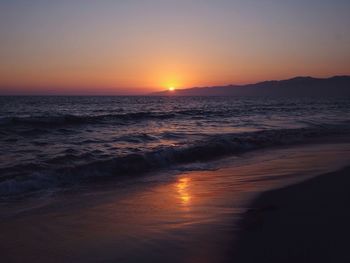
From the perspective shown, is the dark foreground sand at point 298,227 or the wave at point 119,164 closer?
the dark foreground sand at point 298,227

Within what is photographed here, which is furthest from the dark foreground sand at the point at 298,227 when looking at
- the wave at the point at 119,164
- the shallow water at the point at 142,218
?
the wave at the point at 119,164

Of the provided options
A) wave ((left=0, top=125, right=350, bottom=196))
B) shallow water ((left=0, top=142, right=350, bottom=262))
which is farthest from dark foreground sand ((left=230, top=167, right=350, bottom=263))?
wave ((left=0, top=125, right=350, bottom=196))

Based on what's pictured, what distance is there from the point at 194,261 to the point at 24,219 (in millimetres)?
2881

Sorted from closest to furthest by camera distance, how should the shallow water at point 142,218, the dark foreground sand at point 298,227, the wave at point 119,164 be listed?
1. the dark foreground sand at point 298,227
2. the shallow water at point 142,218
3. the wave at point 119,164

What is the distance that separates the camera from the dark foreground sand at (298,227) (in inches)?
154

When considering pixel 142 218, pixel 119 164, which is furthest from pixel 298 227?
pixel 119 164

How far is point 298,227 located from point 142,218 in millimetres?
2061

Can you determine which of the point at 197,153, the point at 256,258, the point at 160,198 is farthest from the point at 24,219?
the point at 197,153

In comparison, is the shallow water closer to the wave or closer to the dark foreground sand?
the dark foreground sand

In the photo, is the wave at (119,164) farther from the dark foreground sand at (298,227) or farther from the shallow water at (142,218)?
the dark foreground sand at (298,227)

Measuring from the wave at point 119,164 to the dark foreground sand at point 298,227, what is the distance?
4450mm

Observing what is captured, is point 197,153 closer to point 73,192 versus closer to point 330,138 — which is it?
point 73,192

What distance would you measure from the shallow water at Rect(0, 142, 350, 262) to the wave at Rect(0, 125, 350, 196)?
872 mm

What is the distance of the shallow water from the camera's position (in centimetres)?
425
